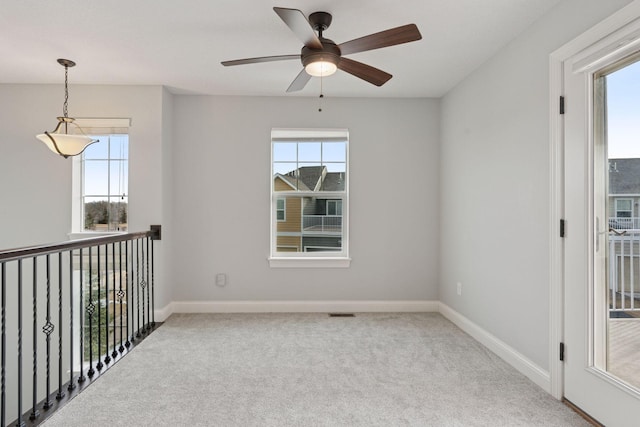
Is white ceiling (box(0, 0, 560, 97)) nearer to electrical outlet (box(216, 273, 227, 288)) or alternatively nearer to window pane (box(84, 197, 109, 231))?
window pane (box(84, 197, 109, 231))

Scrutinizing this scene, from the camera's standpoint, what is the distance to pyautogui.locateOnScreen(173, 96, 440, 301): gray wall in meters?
3.77

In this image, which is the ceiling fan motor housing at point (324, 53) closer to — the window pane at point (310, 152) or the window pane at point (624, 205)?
the window pane at point (624, 205)

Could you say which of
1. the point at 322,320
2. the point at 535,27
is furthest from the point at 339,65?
the point at 322,320

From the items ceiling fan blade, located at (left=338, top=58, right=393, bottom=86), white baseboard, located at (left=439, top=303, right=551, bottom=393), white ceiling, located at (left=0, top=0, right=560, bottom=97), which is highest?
white ceiling, located at (left=0, top=0, right=560, bottom=97)

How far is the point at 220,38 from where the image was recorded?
2551 mm

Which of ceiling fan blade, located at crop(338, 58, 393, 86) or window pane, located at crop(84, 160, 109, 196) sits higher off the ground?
ceiling fan blade, located at crop(338, 58, 393, 86)

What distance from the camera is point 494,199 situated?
2.75 m

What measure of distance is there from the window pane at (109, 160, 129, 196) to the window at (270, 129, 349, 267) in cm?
153

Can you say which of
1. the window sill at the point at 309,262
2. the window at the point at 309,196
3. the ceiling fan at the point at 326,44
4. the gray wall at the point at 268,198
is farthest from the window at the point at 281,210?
the ceiling fan at the point at 326,44

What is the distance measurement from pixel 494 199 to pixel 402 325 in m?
1.47

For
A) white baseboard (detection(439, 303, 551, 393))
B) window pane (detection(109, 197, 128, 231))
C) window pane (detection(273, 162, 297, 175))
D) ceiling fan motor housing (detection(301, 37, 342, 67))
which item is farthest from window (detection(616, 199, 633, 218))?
window pane (detection(109, 197, 128, 231))

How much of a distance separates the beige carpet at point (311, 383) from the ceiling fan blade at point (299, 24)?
2.03 meters

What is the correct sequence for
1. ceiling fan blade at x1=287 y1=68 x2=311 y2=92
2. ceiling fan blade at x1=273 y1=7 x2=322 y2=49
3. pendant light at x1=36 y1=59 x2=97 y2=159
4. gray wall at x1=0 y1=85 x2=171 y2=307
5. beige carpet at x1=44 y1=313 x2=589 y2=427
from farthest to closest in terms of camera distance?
1. gray wall at x1=0 y1=85 x2=171 y2=307
2. pendant light at x1=36 y1=59 x2=97 y2=159
3. ceiling fan blade at x1=287 y1=68 x2=311 y2=92
4. beige carpet at x1=44 y1=313 x2=589 y2=427
5. ceiling fan blade at x1=273 y1=7 x2=322 y2=49

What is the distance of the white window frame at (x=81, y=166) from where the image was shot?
3482 mm
